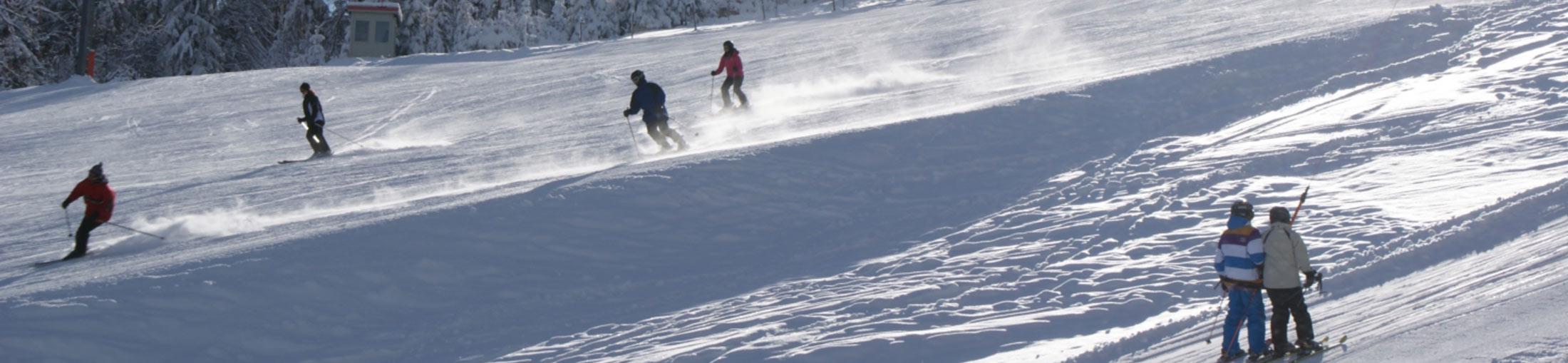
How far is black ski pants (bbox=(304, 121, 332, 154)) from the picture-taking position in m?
16.6

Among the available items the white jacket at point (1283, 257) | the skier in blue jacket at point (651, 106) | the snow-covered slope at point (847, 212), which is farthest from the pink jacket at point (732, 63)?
the white jacket at point (1283, 257)

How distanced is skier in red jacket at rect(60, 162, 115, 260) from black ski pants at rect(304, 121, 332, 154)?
507 cm

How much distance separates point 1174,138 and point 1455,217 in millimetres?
4387

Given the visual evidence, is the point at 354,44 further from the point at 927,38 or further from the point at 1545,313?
the point at 1545,313

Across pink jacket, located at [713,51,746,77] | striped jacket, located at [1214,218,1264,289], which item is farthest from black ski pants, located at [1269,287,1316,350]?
pink jacket, located at [713,51,746,77]

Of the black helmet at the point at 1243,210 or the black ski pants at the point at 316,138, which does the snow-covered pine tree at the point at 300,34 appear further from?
the black helmet at the point at 1243,210

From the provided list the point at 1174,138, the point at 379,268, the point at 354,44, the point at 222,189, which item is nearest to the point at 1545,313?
the point at 1174,138

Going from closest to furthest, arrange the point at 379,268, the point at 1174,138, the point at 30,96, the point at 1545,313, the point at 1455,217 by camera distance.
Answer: the point at 1545,313
the point at 1455,217
the point at 379,268
the point at 1174,138
the point at 30,96

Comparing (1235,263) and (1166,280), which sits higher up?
(1235,263)

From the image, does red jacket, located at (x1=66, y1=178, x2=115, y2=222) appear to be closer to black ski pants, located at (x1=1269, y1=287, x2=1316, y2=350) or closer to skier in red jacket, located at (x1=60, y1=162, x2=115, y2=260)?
skier in red jacket, located at (x1=60, y1=162, x2=115, y2=260)

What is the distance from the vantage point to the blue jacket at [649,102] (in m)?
14.0

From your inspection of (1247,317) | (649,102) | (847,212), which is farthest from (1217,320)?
(649,102)

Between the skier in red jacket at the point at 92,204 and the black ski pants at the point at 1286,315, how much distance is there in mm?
10197

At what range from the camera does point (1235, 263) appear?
21.8 feet
